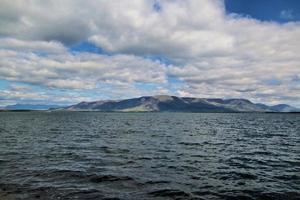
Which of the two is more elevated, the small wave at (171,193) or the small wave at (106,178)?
the small wave at (106,178)

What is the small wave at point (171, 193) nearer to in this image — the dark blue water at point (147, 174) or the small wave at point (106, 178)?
the dark blue water at point (147, 174)

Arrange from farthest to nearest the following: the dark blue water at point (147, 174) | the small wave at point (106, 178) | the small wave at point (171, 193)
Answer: the small wave at point (106, 178), the dark blue water at point (147, 174), the small wave at point (171, 193)

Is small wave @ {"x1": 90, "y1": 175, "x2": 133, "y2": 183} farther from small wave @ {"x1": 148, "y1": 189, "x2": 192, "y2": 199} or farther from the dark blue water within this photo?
small wave @ {"x1": 148, "y1": 189, "x2": 192, "y2": 199}

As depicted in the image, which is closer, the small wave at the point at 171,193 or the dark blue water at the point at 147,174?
the small wave at the point at 171,193

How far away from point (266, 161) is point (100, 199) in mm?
22378

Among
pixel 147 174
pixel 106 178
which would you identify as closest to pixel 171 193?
pixel 147 174

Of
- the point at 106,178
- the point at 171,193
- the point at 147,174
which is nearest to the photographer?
the point at 171,193

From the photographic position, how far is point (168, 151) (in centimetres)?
3822

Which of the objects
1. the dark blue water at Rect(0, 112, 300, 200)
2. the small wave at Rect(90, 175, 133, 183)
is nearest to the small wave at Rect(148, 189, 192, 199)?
the dark blue water at Rect(0, 112, 300, 200)

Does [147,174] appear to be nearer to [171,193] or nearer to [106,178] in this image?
[106,178]

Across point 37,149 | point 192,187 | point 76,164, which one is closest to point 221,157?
point 192,187

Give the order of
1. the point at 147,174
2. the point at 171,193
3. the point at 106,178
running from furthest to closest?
the point at 147,174 < the point at 106,178 < the point at 171,193

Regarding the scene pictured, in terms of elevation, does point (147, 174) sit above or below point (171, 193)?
above

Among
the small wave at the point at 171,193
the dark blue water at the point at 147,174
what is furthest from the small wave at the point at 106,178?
the small wave at the point at 171,193
